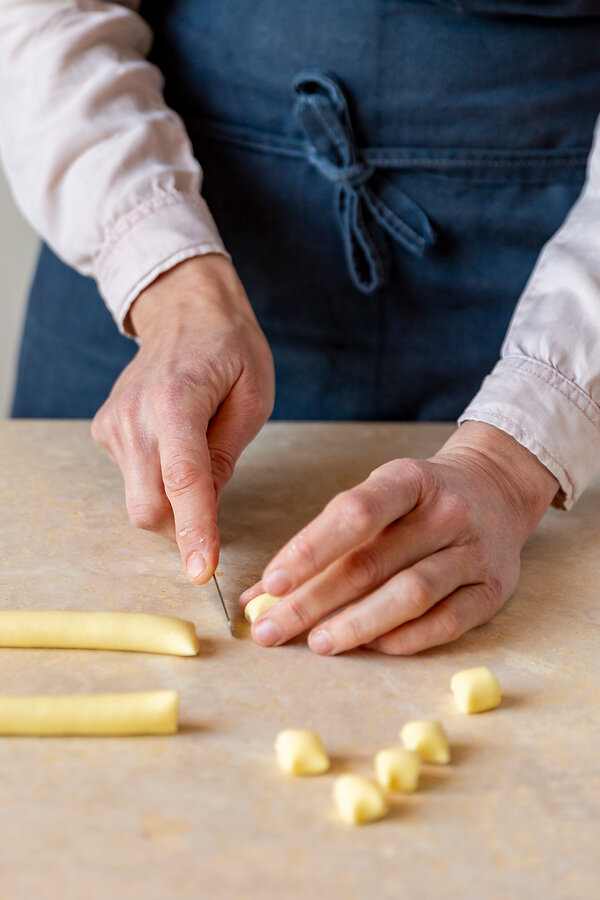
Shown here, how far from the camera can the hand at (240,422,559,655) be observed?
0.97 meters

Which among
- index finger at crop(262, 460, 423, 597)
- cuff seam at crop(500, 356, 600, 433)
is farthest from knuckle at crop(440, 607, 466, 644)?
cuff seam at crop(500, 356, 600, 433)

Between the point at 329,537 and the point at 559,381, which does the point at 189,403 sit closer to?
the point at 329,537

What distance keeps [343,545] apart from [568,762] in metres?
0.30

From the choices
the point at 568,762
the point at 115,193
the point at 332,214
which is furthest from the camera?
the point at 332,214

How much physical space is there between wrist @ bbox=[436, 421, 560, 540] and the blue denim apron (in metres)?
0.53

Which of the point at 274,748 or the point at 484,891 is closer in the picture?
the point at 484,891

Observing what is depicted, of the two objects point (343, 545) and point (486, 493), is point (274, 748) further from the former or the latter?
point (486, 493)

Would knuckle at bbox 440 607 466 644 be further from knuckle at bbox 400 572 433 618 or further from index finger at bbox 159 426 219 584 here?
index finger at bbox 159 426 219 584

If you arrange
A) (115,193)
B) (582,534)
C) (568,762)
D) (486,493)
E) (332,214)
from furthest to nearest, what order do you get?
1. (332,214)
2. (115,193)
3. (582,534)
4. (486,493)
5. (568,762)

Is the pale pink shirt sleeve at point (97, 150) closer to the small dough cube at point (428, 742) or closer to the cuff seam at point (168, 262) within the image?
the cuff seam at point (168, 262)

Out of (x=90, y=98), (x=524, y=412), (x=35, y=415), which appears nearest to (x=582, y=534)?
(x=524, y=412)

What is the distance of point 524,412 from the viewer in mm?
1155

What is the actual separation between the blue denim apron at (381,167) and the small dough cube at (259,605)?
0.74m

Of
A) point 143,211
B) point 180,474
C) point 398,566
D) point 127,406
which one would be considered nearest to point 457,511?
point 398,566
